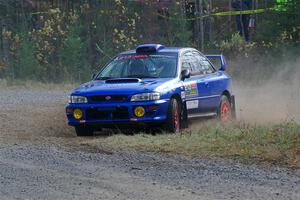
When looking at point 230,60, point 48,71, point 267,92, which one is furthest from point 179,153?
point 48,71

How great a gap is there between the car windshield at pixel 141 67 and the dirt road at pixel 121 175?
1994 mm

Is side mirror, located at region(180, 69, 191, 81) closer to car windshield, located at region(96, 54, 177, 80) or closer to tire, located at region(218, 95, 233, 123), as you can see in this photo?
car windshield, located at region(96, 54, 177, 80)

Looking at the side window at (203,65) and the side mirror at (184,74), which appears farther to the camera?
the side window at (203,65)

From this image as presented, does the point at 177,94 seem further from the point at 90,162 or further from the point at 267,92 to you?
the point at 267,92

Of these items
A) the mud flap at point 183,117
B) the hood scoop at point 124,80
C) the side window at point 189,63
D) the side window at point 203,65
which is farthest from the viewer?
the side window at point 203,65

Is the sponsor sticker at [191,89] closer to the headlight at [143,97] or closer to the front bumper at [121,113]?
the front bumper at [121,113]

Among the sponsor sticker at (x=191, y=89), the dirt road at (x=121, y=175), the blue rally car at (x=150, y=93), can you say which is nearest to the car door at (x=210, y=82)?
the blue rally car at (x=150, y=93)

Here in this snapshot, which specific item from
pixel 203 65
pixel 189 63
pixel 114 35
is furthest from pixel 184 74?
pixel 114 35

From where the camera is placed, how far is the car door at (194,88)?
14047 mm

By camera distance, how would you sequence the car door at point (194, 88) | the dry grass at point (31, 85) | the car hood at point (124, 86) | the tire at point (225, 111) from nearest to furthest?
the car hood at point (124, 86), the car door at point (194, 88), the tire at point (225, 111), the dry grass at point (31, 85)

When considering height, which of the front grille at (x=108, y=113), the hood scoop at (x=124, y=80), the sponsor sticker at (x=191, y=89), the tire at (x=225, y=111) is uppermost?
the hood scoop at (x=124, y=80)

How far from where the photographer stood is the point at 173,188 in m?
8.45

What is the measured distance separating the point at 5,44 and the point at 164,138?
2195 centimetres

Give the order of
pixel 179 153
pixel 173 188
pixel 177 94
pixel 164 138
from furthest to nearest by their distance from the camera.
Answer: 1. pixel 177 94
2. pixel 164 138
3. pixel 179 153
4. pixel 173 188
